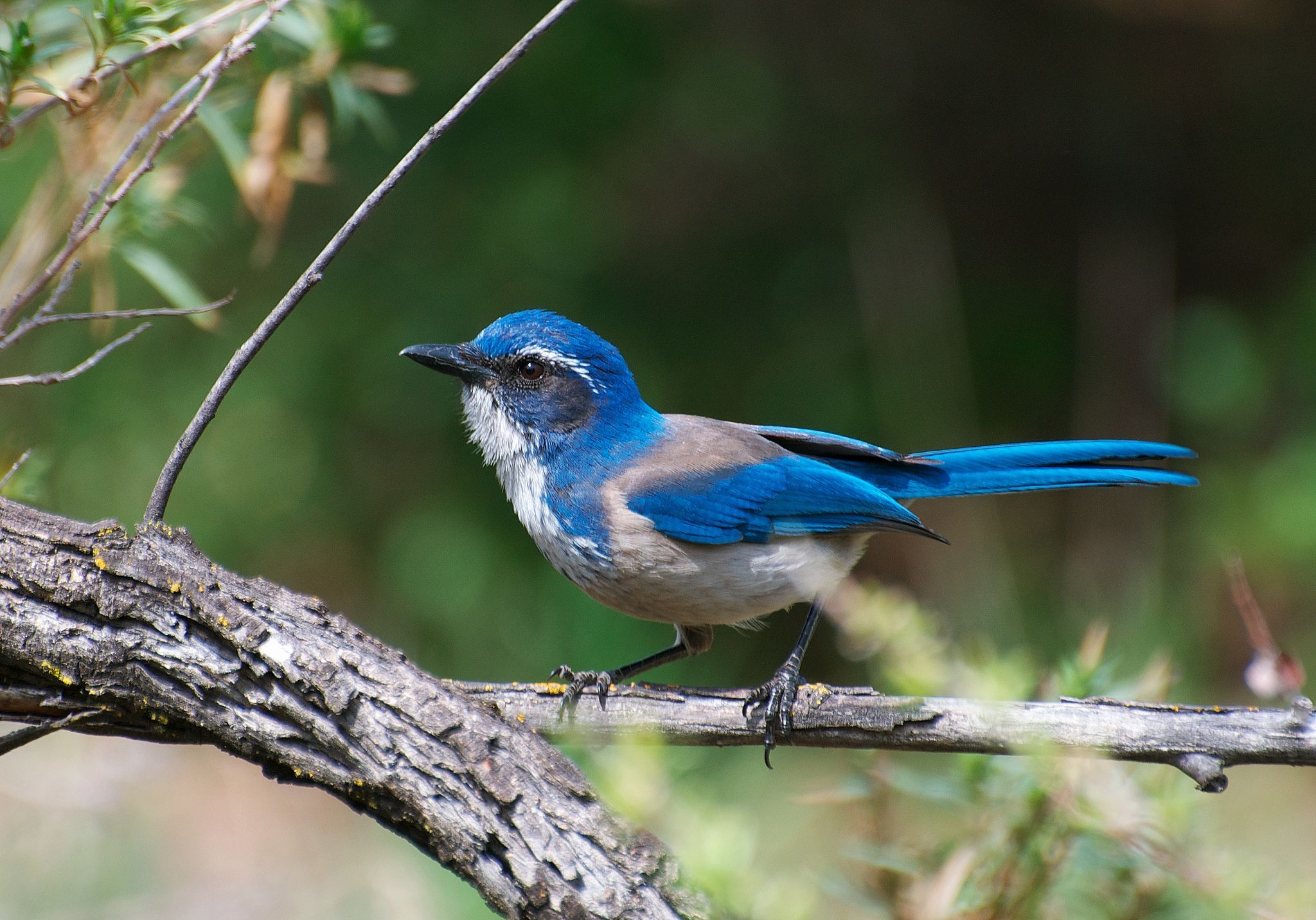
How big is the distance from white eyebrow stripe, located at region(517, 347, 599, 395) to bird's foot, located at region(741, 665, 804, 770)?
1231 millimetres

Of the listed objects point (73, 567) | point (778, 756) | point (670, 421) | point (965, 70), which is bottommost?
point (778, 756)

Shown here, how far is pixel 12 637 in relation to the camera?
2371 mm

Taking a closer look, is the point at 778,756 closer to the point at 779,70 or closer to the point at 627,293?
the point at 627,293

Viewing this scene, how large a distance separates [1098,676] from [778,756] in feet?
14.9

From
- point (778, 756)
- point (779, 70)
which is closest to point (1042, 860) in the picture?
point (778, 756)

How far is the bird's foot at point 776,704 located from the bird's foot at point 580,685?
1.26ft

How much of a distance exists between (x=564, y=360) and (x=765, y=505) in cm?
84

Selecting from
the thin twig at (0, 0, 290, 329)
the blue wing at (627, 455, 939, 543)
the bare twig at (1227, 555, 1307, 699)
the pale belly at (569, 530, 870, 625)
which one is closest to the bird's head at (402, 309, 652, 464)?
the blue wing at (627, 455, 939, 543)

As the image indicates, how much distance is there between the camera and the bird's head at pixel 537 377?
13.1 ft

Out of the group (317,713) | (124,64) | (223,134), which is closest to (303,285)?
(124,64)

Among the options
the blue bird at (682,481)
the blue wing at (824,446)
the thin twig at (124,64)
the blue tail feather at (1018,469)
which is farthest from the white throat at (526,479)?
the thin twig at (124,64)

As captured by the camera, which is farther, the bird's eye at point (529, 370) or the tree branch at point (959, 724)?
the bird's eye at point (529, 370)

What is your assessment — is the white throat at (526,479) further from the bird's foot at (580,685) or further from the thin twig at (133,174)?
the thin twig at (133,174)

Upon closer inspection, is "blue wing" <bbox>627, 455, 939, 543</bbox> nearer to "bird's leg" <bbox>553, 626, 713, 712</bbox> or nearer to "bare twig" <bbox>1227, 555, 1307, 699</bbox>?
"bird's leg" <bbox>553, 626, 713, 712</bbox>
